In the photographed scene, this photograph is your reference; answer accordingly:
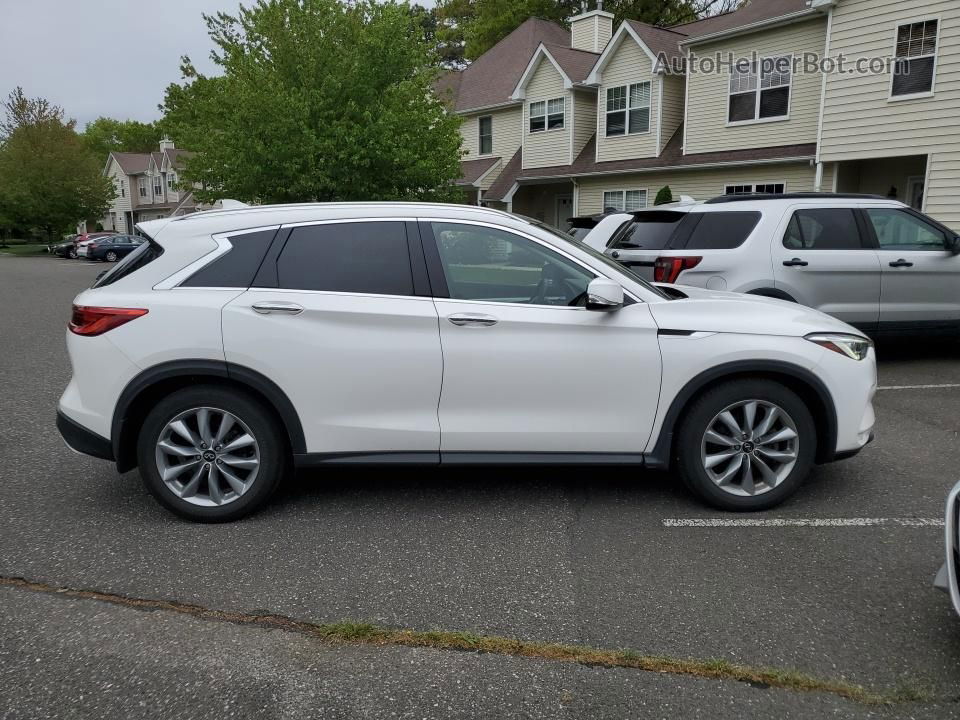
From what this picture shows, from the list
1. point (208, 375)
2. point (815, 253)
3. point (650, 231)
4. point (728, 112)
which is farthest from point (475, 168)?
point (208, 375)

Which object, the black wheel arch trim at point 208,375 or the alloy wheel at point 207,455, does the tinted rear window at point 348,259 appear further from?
the alloy wheel at point 207,455

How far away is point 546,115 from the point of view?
26281 mm

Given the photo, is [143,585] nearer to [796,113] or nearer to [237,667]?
[237,667]

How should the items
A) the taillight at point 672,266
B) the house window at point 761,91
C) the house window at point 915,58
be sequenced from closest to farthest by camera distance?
the taillight at point 672,266 → the house window at point 915,58 → the house window at point 761,91

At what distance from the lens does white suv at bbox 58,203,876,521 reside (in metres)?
4.20

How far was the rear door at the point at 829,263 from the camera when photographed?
800cm

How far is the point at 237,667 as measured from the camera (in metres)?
3.00

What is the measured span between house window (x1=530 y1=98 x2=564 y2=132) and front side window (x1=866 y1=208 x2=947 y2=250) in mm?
18584

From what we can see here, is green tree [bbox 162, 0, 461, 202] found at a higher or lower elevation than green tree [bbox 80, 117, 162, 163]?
lower

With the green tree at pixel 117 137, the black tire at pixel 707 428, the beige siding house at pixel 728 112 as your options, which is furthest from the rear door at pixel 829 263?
the green tree at pixel 117 137

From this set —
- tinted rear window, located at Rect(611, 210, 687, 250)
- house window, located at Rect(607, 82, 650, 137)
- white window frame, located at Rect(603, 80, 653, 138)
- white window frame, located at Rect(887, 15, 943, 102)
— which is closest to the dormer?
white window frame, located at Rect(603, 80, 653, 138)

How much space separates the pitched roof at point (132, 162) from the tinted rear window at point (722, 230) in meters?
63.0

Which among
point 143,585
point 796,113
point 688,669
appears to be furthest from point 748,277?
point 796,113

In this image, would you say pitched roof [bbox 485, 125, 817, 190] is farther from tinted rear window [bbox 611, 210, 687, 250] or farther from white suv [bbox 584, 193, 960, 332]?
tinted rear window [bbox 611, 210, 687, 250]
